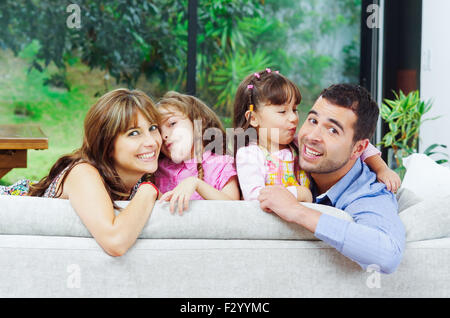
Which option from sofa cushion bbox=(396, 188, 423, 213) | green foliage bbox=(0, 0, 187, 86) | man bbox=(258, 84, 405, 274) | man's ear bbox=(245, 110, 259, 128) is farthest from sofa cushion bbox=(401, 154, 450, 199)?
green foliage bbox=(0, 0, 187, 86)

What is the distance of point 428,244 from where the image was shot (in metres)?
1.35

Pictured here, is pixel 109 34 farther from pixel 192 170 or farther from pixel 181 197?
pixel 181 197

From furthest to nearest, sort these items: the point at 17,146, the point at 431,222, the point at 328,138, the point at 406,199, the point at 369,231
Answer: the point at 17,146, the point at 406,199, the point at 328,138, the point at 431,222, the point at 369,231

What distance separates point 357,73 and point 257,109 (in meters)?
3.39

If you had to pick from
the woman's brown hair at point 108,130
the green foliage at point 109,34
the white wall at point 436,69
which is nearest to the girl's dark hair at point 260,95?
the woman's brown hair at point 108,130

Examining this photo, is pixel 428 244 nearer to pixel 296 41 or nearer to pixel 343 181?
pixel 343 181

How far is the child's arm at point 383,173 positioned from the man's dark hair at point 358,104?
6.3 inches

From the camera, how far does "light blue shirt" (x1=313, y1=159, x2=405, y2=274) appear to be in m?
1.24

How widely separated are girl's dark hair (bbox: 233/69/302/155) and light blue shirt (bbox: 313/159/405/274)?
0.47 meters

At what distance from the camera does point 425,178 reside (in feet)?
5.62

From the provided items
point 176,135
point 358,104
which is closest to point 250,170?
point 176,135

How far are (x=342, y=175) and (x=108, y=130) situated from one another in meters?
0.73
